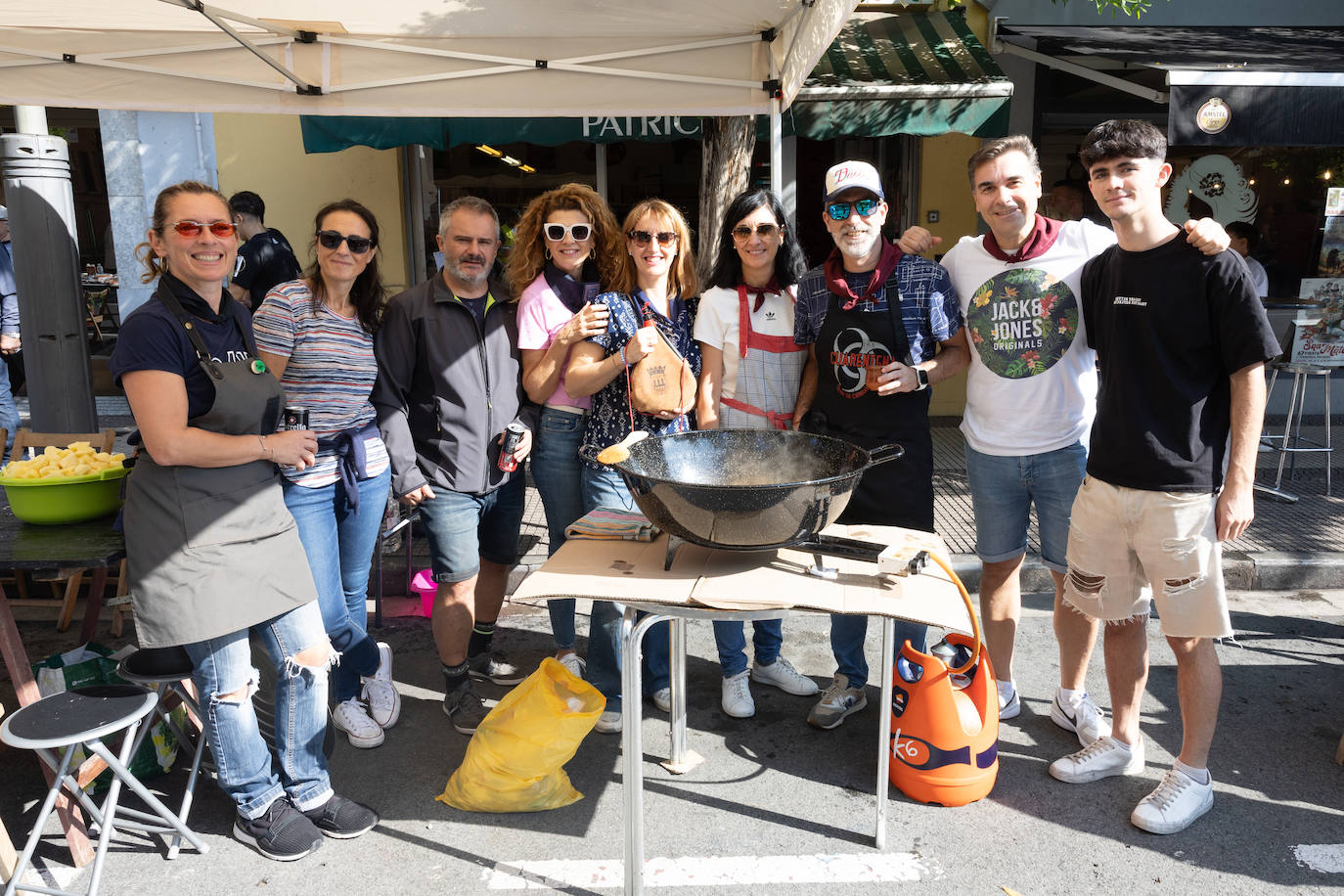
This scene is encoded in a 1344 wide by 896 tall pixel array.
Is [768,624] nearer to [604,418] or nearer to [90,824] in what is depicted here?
[604,418]

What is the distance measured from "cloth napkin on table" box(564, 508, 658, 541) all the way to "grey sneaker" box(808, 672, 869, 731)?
1129 millimetres

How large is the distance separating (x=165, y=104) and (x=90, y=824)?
310cm

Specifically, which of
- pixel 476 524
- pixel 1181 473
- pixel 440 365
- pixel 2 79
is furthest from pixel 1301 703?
pixel 2 79

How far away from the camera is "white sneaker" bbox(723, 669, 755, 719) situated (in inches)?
139

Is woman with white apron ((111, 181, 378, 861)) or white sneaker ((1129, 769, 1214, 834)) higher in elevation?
woman with white apron ((111, 181, 378, 861))

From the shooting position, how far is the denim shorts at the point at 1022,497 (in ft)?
10.4

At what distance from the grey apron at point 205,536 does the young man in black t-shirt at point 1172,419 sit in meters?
2.53

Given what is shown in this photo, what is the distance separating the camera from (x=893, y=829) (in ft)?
9.33

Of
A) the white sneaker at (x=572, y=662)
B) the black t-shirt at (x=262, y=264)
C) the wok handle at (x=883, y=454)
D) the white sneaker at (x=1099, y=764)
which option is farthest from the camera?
the black t-shirt at (x=262, y=264)

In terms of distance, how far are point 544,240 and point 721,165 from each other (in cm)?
245

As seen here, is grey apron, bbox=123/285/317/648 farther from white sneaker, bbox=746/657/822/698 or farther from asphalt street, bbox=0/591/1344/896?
white sneaker, bbox=746/657/822/698

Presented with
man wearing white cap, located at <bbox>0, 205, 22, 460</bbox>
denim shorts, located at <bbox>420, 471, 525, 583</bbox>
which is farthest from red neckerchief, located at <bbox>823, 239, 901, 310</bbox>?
man wearing white cap, located at <bbox>0, 205, 22, 460</bbox>

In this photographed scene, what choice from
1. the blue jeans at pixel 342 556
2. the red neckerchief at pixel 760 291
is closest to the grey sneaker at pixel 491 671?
the blue jeans at pixel 342 556

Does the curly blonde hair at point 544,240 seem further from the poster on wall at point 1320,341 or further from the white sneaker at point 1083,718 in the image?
the poster on wall at point 1320,341
